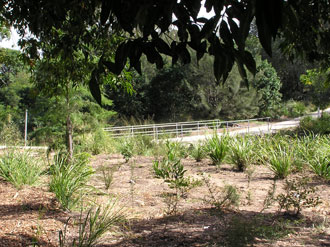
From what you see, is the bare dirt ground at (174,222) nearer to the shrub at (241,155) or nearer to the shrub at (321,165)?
the shrub at (321,165)

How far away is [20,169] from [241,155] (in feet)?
14.3

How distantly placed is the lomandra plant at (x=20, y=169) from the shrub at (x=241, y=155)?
3984mm

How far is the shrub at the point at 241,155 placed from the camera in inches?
283

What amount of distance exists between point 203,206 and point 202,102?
925 inches

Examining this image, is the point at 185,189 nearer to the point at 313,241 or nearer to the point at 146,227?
the point at 146,227

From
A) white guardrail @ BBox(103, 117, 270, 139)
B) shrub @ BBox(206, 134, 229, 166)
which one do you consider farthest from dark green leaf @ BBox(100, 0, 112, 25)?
white guardrail @ BBox(103, 117, 270, 139)

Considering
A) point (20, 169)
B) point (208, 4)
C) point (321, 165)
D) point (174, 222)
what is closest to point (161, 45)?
point (208, 4)

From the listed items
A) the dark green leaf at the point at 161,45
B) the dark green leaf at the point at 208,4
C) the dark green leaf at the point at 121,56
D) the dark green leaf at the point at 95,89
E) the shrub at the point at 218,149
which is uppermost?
the dark green leaf at the point at 208,4

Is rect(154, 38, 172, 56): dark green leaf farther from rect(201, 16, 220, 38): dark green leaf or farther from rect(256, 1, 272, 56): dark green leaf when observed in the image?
rect(256, 1, 272, 56): dark green leaf

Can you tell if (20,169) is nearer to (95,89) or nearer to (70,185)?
(70,185)

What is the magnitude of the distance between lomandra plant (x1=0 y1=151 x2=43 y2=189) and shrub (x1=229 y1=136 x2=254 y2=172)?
398 cm

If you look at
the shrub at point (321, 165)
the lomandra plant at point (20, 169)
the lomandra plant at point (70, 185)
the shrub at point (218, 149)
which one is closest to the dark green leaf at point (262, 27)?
the lomandra plant at point (70, 185)

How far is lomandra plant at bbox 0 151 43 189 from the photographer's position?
5.12 m

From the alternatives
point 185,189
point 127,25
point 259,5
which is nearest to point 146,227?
point 185,189
